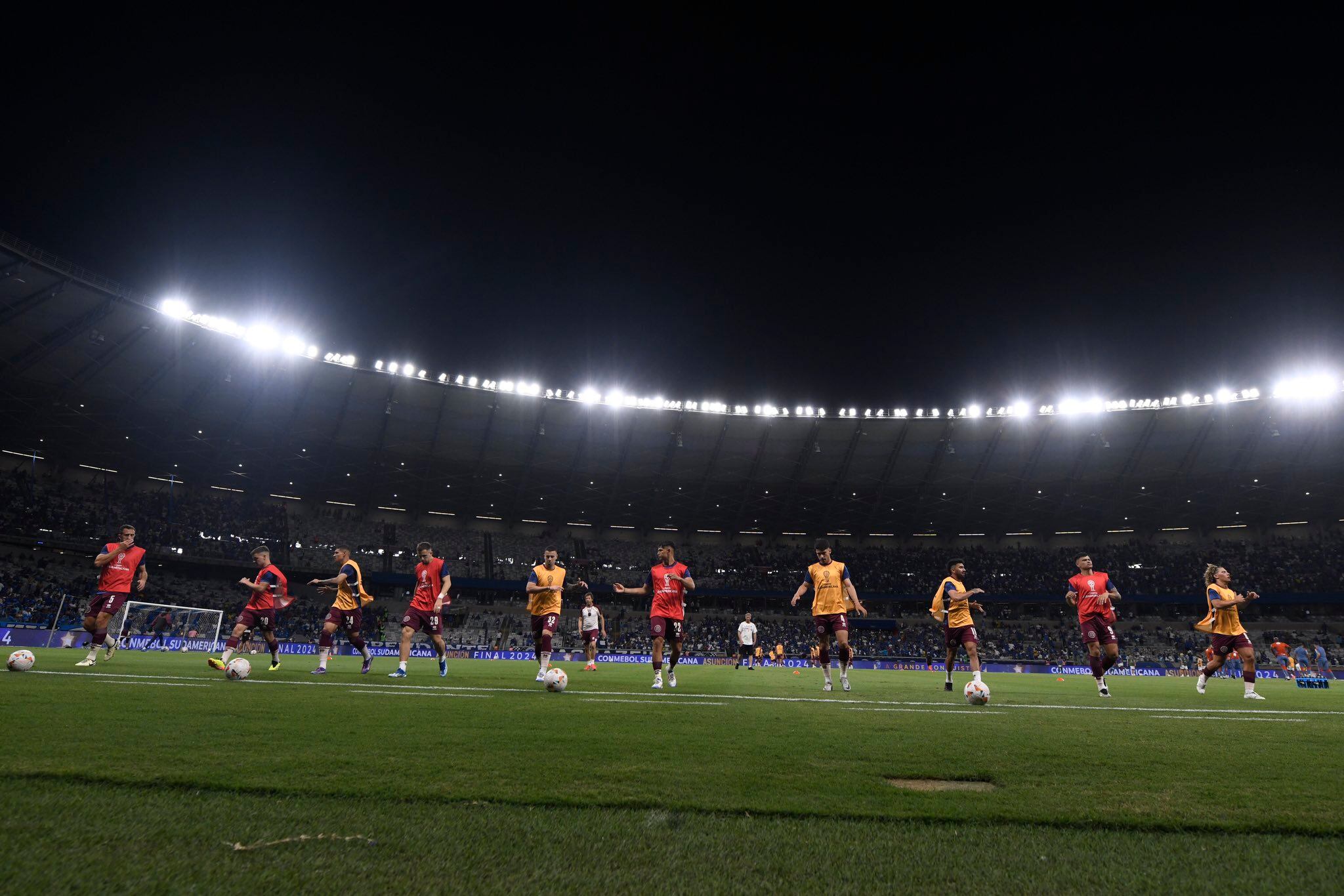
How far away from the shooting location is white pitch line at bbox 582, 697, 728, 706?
8336 millimetres

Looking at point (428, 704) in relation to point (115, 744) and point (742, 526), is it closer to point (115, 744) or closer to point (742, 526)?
point (115, 744)

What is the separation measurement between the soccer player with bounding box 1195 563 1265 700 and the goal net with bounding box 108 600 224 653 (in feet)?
99.7

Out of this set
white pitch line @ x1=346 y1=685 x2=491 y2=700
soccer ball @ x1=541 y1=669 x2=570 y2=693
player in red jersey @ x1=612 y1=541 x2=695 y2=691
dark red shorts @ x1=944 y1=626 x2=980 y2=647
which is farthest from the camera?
dark red shorts @ x1=944 y1=626 x2=980 y2=647

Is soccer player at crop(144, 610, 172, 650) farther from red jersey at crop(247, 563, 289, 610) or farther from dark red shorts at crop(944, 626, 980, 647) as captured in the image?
dark red shorts at crop(944, 626, 980, 647)

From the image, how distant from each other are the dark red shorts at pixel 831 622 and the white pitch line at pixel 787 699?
215 cm

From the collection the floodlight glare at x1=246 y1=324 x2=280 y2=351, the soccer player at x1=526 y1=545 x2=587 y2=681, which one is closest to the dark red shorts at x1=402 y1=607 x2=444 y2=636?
the soccer player at x1=526 y1=545 x2=587 y2=681

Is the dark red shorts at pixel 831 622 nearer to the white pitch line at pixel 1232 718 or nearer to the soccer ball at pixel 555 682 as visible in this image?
the soccer ball at pixel 555 682

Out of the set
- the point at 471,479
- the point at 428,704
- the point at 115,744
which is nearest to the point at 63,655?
the point at 428,704

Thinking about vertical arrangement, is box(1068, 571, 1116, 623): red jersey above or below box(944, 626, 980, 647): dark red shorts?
above

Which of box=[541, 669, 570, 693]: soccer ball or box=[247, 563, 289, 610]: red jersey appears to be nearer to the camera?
box=[541, 669, 570, 693]: soccer ball

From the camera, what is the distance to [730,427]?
46.1m

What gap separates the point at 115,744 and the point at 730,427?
140 feet

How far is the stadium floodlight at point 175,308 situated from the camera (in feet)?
102

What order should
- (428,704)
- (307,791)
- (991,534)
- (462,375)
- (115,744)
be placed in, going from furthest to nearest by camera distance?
(991,534) < (462,375) < (428,704) < (115,744) < (307,791)
